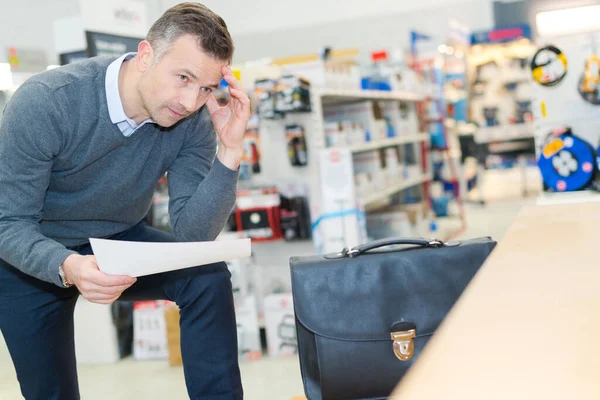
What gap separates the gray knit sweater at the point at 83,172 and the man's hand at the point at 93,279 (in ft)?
0.13

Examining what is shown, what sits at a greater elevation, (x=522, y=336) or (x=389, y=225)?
(x=522, y=336)

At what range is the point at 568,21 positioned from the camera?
11.8ft

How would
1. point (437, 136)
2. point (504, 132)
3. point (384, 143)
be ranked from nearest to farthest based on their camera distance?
point (384, 143)
point (437, 136)
point (504, 132)

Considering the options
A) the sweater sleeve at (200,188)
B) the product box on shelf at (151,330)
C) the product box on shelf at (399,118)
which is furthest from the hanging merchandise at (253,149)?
the product box on shelf at (399,118)

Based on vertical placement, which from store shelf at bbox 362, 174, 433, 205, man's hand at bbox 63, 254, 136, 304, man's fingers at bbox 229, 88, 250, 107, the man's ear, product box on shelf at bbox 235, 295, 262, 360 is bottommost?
product box on shelf at bbox 235, 295, 262, 360

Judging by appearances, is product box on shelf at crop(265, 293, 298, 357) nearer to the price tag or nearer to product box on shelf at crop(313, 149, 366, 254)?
product box on shelf at crop(313, 149, 366, 254)

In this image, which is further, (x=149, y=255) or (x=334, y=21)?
(x=334, y=21)

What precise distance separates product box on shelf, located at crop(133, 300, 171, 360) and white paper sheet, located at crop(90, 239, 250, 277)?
2339mm

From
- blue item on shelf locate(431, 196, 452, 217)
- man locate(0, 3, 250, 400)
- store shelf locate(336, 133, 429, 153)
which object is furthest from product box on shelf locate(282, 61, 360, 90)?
blue item on shelf locate(431, 196, 452, 217)

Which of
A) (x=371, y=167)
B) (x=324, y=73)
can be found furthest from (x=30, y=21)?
(x=324, y=73)

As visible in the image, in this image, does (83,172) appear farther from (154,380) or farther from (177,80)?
(154,380)

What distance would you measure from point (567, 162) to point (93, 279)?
92.6 inches

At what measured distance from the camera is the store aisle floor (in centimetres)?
332

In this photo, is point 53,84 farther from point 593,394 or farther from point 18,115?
point 593,394
